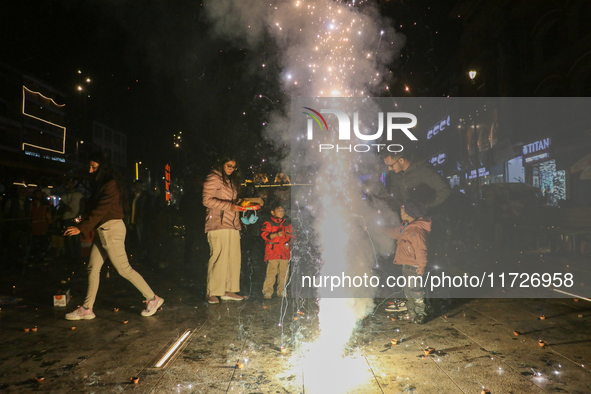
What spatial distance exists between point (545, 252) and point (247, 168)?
41.3ft

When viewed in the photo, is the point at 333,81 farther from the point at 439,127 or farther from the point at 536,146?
the point at 439,127

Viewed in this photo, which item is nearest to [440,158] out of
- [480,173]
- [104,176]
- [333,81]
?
[480,173]

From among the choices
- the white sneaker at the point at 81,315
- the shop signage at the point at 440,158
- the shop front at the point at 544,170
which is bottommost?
the white sneaker at the point at 81,315

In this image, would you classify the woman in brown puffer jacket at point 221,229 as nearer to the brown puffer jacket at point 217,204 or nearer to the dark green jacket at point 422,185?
the brown puffer jacket at point 217,204

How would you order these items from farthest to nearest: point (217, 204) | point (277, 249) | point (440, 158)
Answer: point (440, 158) → point (277, 249) → point (217, 204)

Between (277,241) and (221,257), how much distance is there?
2.80 ft

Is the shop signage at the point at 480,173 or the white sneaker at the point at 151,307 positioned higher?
the shop signage at the point at 480,173

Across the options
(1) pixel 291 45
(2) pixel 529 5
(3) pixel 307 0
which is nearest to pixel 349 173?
(1) pixel 291 45

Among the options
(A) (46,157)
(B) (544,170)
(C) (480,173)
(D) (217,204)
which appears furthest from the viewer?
(A) (46,157)

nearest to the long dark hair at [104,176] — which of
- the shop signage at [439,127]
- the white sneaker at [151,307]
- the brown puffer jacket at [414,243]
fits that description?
the white sneaker at [151,307]

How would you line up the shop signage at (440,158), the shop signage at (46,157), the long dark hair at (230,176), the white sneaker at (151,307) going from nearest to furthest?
the white sneaker at (151,307), the long dark hair at (230,176), the shop signage at (46,157), the shop signage at (440,158)

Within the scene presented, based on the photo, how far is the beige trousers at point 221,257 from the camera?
5035 millimetres

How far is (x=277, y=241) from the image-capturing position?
5.48 m

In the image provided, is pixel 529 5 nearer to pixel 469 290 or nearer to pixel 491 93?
pixel 491 93
